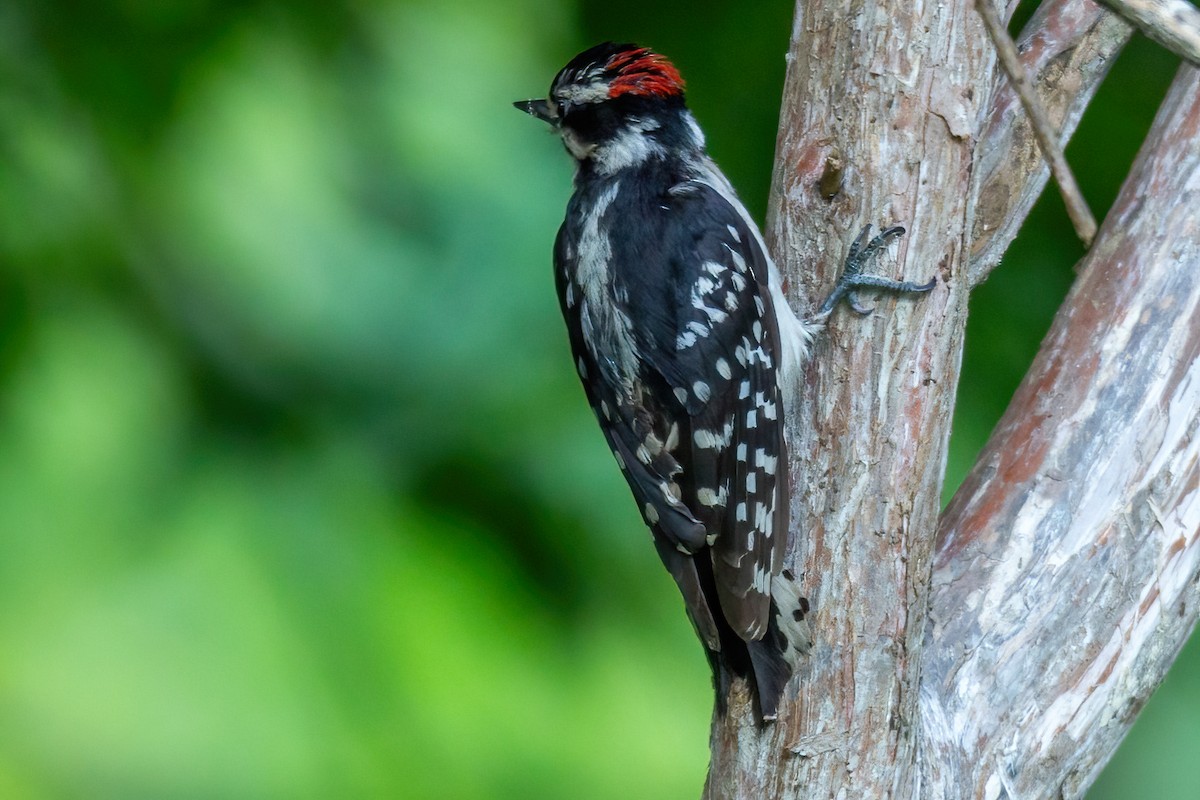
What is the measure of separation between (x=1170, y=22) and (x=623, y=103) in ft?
3.17

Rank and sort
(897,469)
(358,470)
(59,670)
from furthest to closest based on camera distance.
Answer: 1. (358,470)
2. (59,670)
3. (897,469)

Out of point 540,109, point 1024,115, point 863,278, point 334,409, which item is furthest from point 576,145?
point 334,409

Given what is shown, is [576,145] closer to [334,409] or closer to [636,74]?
[636,74]

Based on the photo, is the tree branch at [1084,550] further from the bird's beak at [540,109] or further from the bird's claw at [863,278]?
the bird's beak at [540,109]

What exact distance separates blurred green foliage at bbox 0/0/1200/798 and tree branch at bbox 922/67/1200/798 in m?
0.77

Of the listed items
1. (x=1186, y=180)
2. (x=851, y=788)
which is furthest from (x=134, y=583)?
(x=1186, y=180)

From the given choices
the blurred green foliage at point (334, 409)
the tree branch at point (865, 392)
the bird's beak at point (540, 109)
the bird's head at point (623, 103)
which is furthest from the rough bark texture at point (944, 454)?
the blurred green foliage at point (334, 409)

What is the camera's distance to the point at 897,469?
1.38 meters

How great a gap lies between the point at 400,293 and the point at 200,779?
1107 mm

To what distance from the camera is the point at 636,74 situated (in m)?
1.61

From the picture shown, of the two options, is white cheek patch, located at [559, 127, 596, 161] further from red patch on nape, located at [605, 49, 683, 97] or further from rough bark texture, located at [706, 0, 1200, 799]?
rough bark texture, located at [706, 0, 1200, 799]

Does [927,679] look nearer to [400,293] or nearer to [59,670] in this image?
[400,293]

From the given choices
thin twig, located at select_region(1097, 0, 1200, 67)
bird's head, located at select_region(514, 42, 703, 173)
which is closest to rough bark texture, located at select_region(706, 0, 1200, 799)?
bird's head, located at select_region(514, 42, 703, 173)

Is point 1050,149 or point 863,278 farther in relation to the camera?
point 863,278
